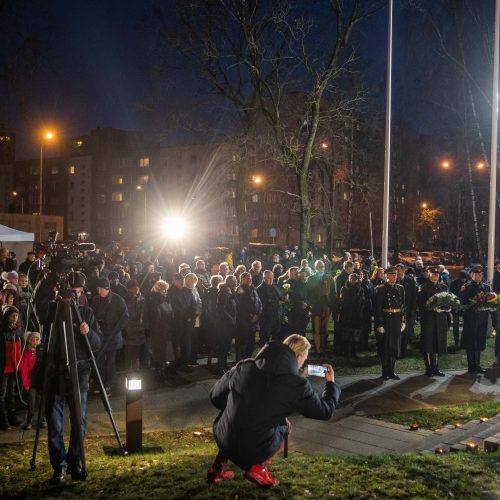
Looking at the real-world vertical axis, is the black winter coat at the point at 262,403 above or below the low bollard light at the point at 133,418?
above

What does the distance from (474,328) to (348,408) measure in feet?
13.3

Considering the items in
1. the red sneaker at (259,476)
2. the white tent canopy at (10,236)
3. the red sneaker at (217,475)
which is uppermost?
the white tent canopy at (10,236)

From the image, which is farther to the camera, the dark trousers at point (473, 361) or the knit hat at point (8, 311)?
the dark trousers at point (473, 361)

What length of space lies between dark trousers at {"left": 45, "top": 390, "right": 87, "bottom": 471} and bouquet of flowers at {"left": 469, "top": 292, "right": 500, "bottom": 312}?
867 cm

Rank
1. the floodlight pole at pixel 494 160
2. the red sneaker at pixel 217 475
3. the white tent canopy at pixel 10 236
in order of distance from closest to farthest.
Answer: the red sneaker at pixel 217 475 < the white tent canopy at pixel 10 236 < the floodlight pole at pixel 494 160

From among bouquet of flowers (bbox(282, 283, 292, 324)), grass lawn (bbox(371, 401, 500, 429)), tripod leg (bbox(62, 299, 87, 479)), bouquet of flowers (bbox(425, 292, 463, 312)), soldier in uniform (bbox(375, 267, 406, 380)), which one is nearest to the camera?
tripod leg (bbox(62, 299, 87, 479))

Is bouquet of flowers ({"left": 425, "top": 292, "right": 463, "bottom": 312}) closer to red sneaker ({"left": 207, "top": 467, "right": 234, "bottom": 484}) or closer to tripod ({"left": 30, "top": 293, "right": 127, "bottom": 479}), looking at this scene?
red sneaker ({"left": 207, "top": 467, "right": 234, "bottom": 484})

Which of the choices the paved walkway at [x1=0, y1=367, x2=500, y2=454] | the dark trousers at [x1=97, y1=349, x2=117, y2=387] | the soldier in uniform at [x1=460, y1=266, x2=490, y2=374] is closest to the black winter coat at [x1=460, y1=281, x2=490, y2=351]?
the soldier in uniform at [x1=460, y1=266, x2=490, y2=374]

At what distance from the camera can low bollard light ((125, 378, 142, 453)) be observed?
271 inches

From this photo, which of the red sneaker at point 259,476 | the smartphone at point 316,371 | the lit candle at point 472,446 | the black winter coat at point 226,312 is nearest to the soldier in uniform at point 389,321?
the black winter coat at point 226,312

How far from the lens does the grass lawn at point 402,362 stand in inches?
467

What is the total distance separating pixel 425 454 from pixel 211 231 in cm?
5982

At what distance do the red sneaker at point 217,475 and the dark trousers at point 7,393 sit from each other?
155 inches

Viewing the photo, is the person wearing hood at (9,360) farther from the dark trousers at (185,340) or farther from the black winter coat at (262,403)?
the black winter coat at (262,403)
